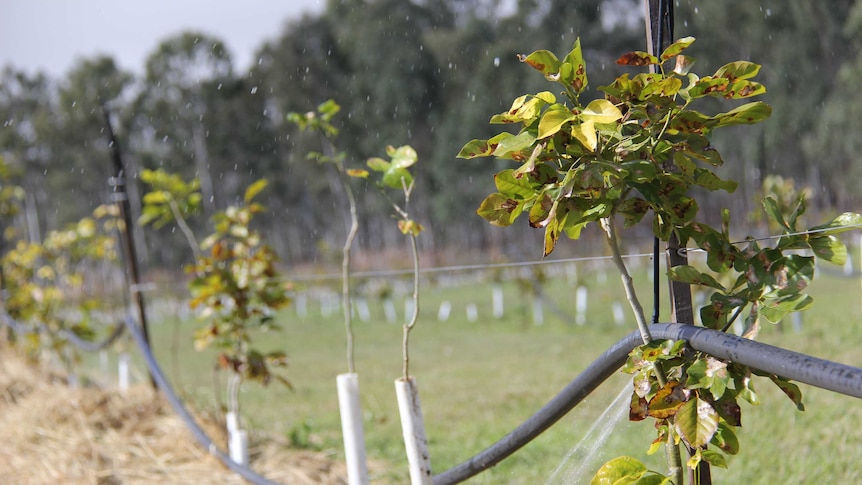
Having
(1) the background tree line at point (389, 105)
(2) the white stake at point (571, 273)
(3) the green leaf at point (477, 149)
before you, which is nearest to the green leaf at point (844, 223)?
(3) the green leaf at point (477, 149)

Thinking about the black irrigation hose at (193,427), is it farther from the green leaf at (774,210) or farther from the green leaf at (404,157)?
the green leaf at (774,210)

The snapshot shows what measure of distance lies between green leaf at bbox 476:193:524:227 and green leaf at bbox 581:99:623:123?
186 millimetres

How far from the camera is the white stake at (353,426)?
72.5 inches

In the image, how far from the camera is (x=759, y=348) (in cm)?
105

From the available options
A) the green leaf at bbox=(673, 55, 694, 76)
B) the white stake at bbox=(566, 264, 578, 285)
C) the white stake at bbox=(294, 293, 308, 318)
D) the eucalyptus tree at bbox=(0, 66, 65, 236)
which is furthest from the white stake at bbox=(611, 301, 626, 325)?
the eucalyptus tree at bbox=(0, 66, 65, 236)

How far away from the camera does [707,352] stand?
1.13 meters

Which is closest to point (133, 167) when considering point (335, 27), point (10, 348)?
point (335, 27)

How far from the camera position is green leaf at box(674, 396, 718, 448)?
1102mm

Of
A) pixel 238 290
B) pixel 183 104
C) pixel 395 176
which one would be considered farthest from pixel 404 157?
pixel 183 104

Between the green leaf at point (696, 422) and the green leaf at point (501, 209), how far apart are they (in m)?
0.37

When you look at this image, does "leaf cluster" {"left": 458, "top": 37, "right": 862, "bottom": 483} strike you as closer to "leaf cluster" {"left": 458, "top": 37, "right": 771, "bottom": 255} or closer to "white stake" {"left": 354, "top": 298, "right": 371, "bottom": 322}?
"leaf cluster" {"left": 458, "top": 37, "right": 771, "bottom": 255}

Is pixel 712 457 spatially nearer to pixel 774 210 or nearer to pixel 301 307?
pixel 774 210

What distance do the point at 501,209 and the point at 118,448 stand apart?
295cm

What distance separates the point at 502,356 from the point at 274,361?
13.7 feet
